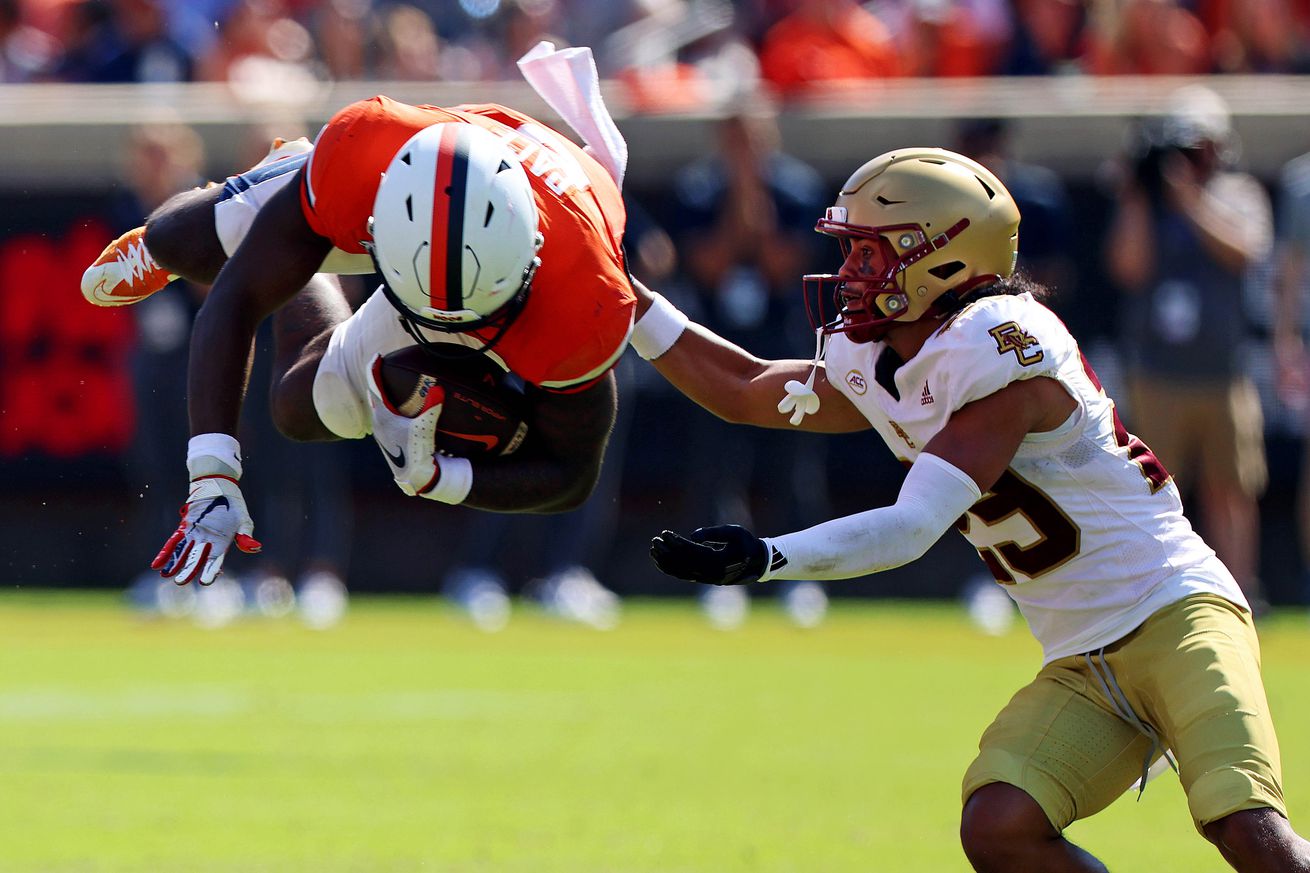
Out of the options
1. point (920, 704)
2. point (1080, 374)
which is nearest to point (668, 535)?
point (1080, 374)

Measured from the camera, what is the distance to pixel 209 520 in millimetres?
4543

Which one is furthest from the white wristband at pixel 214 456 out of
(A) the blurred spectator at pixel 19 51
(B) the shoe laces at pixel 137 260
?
(A) the blurred spectator at pixel 19 51

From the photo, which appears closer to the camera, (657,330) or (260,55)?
(657,330)

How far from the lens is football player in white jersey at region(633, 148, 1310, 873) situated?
4.19 meters

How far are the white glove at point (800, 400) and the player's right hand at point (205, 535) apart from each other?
1.28 meters

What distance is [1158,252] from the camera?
10547 mm

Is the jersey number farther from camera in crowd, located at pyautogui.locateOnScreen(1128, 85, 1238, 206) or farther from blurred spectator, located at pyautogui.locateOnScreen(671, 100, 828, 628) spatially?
blurred spectator, located at pyautogui.locateOnScreen(671, 100, 828, 628)

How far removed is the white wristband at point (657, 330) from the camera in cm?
518

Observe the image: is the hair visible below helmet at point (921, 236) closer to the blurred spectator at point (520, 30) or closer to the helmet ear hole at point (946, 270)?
the helmet ear hole at point (946, 270)

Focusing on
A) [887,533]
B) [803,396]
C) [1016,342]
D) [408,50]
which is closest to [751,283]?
[408,50]

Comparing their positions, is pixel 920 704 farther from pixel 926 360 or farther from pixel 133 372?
pixel 133 372

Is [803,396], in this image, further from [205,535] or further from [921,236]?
[205,535]

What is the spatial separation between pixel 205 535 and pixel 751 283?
6.90m

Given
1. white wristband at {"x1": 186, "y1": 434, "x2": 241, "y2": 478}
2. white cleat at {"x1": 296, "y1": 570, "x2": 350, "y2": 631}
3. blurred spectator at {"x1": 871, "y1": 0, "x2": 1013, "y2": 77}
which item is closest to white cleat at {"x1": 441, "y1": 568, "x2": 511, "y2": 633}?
white cleat at {"x1": 296, "y1": 570, "x2": 350, "y2": 631}
